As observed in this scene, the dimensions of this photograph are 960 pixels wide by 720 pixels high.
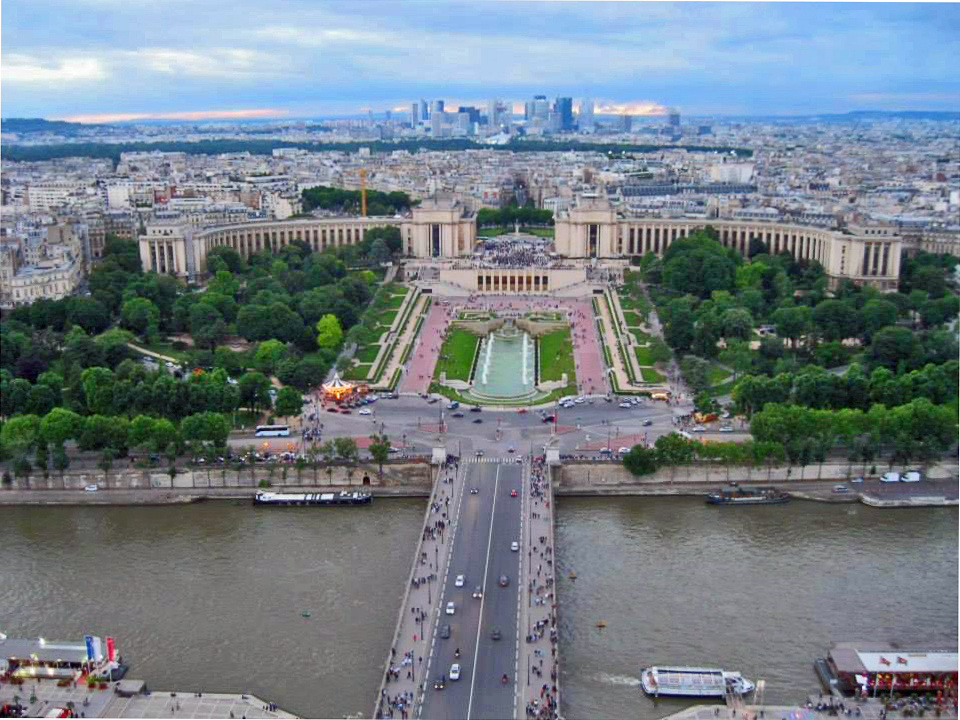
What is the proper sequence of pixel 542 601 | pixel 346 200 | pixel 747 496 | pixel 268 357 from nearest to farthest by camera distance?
pixel 542 601, pixel 747 496, pixel 268 357, pixel 346 200

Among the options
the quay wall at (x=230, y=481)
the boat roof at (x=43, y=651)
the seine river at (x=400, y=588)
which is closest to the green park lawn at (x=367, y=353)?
the quay wall at (x=230, y=481)

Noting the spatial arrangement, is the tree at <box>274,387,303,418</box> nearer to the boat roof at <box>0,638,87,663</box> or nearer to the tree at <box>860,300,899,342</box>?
the boat roof at <box>0,638,87,663</box>

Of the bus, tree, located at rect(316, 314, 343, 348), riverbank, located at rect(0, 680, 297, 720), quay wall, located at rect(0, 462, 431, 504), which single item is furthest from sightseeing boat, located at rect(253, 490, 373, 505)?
tree, located at rect(316, 314, 343, 348)

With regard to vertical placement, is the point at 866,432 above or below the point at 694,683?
above

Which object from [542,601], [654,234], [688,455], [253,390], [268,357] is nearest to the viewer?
[542,601]

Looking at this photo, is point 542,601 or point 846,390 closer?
point 542,601

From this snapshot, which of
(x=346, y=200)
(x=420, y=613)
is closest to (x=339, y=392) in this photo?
(x=420, y=613)

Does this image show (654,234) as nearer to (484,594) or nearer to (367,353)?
(367,353)
